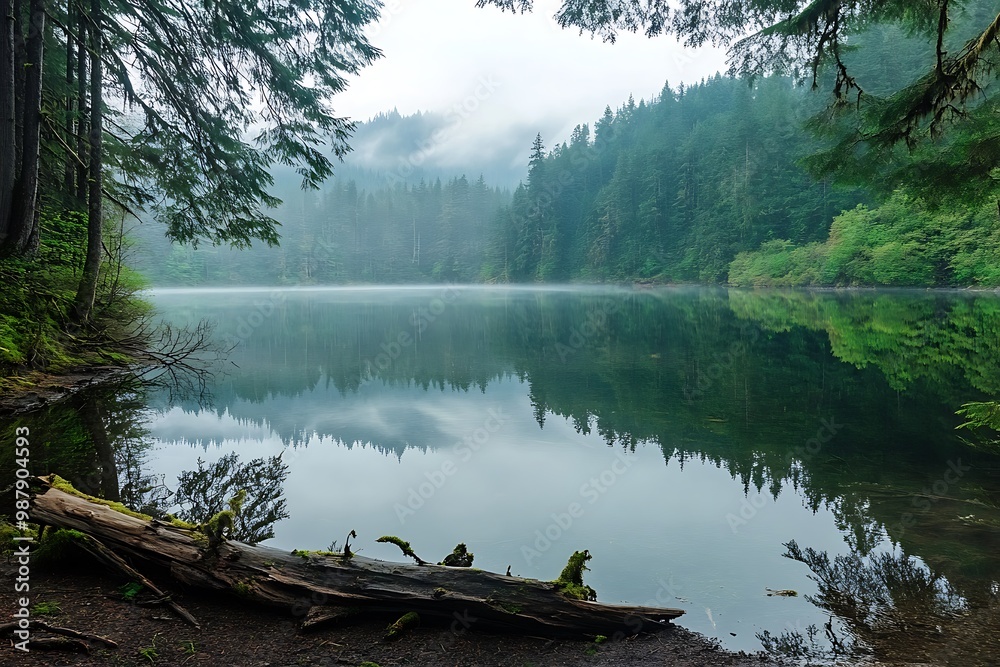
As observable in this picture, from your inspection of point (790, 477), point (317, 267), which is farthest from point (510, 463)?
point (317, 267)

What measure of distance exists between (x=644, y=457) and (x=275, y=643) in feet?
17.6

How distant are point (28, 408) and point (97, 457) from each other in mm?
2566

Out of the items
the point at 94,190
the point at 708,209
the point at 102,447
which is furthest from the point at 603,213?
the point at 102,447

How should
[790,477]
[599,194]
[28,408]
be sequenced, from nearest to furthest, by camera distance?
[790,477] < [28,408] < [599,194]

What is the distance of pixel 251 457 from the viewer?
290 inches

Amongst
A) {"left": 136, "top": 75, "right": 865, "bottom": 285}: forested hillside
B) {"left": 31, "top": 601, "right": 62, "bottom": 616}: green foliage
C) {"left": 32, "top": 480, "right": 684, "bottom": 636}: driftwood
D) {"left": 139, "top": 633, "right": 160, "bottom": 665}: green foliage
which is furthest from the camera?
{"left": 136, "top": 75, "right": 865, "bottom": 285}: forested hillside

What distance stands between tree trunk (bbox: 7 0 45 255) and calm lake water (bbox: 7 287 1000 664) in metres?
3.37

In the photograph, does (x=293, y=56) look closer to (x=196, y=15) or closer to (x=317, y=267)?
(x=196, y=15)

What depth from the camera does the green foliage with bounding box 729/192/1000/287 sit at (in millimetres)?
28156

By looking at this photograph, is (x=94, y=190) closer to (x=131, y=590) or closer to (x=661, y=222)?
(x=131, y=590)

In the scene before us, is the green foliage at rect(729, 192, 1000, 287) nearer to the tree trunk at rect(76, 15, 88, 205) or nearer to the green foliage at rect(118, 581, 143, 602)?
the green foliage at rect(118, 581, 143, 602)

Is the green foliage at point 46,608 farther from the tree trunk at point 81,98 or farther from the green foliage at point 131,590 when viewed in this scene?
the tree trunk at point 81,98

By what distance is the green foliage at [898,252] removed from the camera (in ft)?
92.4

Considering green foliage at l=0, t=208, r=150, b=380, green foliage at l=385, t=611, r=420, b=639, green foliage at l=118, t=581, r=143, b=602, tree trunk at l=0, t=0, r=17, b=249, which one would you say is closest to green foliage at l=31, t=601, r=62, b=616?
green foliage at l=118, t=581, r=143, b=602
